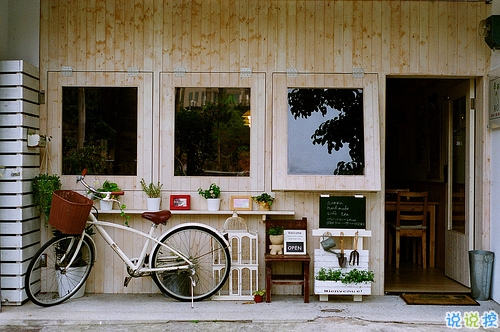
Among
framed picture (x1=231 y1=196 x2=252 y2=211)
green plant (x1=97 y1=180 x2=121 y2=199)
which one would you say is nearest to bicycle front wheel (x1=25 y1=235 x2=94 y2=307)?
green plant (x1=97 y1=180 x2=121 y2=199)

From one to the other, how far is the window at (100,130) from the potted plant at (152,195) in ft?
0.77

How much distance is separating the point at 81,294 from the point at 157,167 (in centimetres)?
146

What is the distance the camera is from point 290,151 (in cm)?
544

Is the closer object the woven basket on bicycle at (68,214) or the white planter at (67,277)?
the woven basket on bicycle at (68,214)

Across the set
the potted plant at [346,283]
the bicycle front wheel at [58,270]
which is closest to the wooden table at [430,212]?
the potted plant at [346,283]

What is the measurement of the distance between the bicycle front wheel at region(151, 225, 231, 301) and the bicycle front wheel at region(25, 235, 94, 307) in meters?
0.71

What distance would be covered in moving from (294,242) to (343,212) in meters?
0.57

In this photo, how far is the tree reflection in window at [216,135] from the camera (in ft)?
18.2

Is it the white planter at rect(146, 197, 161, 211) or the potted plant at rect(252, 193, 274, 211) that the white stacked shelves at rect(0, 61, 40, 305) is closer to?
the white planter at rect(146, 197, 161, 211)

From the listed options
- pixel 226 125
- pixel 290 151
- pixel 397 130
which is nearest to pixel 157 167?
pixel 226 125

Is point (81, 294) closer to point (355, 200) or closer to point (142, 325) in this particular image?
point (142, 325)

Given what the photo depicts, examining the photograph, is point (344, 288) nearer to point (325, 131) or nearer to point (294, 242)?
point (294, 242)

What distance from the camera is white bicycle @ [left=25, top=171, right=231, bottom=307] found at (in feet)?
16.9

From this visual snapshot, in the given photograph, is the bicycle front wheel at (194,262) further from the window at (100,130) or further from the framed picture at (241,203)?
the window at (100,130)
